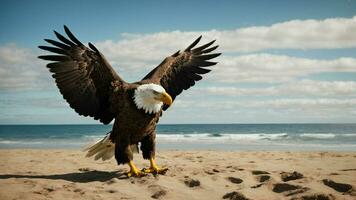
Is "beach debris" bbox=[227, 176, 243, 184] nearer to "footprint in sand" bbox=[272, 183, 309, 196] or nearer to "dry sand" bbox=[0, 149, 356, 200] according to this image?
"dry sand" bbox=[0, 149, 356, 200]

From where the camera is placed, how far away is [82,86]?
5.58 meters

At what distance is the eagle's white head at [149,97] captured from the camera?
5004 mm

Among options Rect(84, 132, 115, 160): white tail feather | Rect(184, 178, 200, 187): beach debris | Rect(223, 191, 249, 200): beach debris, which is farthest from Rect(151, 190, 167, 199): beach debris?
Rect(84, 132, 115, 160): white tail feather

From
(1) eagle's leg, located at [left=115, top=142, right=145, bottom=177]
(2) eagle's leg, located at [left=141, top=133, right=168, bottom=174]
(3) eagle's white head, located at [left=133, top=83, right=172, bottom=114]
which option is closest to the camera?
(3) eagle's white head, located at [left=133, top=83, right=172, bottom=114]

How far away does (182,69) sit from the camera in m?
A: 6.64

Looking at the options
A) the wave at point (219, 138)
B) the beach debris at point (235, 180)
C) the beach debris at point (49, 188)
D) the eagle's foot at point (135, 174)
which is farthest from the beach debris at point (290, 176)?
the wave at point (219, 138)

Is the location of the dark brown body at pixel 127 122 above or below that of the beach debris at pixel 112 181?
above

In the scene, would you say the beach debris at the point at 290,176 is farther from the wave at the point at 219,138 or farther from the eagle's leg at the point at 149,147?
the wave at the point at 219,138

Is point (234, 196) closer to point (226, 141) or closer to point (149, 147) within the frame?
point (149, 147)

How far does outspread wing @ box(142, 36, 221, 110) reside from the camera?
6.13 metres

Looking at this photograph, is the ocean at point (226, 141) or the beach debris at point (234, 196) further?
the ocean at point (226, 141)

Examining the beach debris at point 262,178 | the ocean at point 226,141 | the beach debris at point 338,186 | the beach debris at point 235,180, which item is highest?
the beach debris at point 338,186

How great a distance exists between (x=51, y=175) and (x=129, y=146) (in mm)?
1303

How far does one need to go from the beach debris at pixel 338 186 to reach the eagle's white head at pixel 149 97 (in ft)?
7.28
